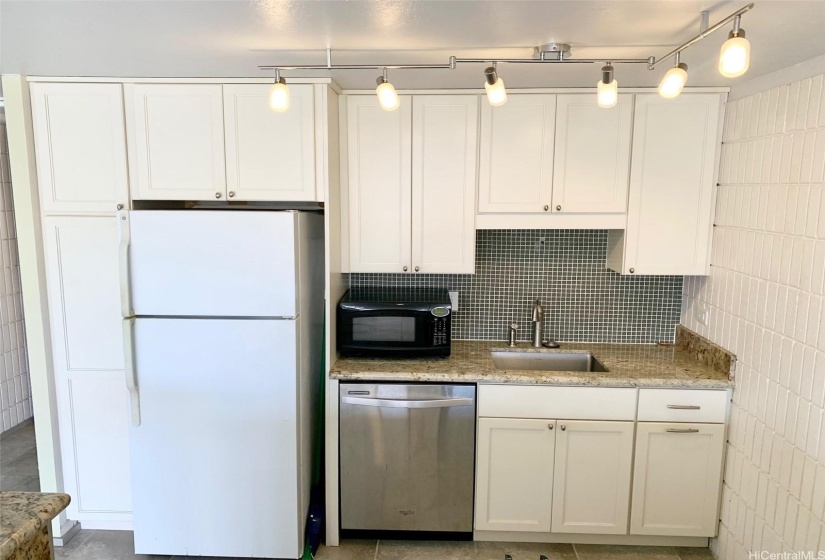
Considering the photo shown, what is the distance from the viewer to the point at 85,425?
102 inches

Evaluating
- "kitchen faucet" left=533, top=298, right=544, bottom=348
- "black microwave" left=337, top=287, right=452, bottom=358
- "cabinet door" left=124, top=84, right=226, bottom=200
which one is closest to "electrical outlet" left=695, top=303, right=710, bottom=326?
"kitchen faucet" left=533, top=298, right=544, bottom=348

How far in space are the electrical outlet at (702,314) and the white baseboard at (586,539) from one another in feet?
3.56

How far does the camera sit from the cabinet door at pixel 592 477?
2467 millimetres

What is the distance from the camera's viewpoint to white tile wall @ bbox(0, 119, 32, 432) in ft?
12.2

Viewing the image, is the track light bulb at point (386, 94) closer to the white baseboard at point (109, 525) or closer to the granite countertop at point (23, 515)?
the granite countertop at point (23, 515)

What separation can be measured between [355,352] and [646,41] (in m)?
1.84

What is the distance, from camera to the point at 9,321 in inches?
150

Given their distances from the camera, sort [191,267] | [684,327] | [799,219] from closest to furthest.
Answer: [799,219] < [191,267] < [684,327]

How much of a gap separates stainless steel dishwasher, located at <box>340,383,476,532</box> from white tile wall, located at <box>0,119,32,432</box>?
9.56ft

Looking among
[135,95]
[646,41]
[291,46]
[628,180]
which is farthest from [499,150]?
[135,95]

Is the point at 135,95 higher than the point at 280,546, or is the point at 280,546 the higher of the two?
the point at 135,95

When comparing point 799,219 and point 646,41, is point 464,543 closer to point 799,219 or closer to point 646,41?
point 799,219

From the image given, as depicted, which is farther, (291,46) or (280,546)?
(280,546)

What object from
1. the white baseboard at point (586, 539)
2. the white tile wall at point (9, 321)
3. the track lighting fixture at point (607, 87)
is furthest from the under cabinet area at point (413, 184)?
the white tile wall at point (9, 321)
